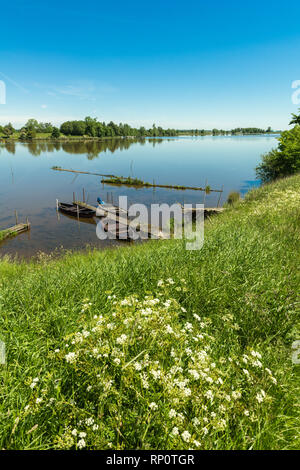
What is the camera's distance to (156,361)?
7.15 feet

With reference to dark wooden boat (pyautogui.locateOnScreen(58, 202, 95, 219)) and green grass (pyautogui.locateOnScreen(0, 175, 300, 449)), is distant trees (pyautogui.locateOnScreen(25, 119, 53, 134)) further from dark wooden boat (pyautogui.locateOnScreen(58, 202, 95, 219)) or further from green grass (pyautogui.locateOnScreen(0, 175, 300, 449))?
green grass (pyautogui.locateOnScreen(0, 175, 300, 449))

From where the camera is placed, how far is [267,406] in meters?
2.35

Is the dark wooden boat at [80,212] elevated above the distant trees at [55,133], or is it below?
below

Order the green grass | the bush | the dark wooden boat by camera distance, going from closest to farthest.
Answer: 1. the green grass
2. the bush
3. the dark wooden boat

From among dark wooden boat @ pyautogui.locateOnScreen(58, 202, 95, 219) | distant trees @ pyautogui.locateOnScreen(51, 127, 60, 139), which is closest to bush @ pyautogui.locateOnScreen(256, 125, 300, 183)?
dark wooden boat @ pyautogui.locateOnScreen(58, 202, 95, 219)

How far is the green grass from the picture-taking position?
199 cm

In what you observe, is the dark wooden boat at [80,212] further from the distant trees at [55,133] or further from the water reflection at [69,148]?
the distant trees at [55,133]

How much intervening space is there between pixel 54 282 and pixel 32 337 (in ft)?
7.21

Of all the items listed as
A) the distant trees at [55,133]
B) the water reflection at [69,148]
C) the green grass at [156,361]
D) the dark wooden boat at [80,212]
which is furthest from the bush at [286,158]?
A: the distant trees at [55,133]

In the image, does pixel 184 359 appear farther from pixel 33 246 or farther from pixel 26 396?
pixel 33 246

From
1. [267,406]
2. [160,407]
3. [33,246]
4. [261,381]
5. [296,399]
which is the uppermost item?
[160,407]

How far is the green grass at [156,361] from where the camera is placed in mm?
1994

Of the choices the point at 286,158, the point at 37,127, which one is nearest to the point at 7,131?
the point at 37,127

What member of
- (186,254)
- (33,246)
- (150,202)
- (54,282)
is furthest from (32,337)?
(150,202)
